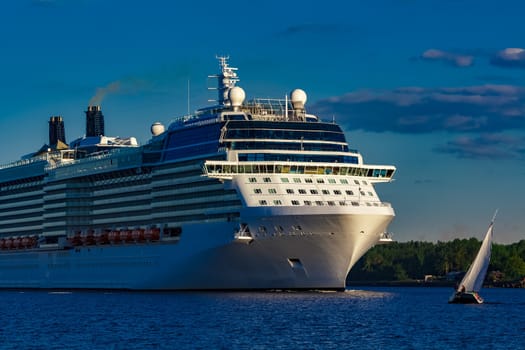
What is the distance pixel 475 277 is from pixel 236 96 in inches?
1058

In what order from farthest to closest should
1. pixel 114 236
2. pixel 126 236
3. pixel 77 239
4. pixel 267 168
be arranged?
pixel 77 239 → pixel 114 236 → pixel 126 236 → pixel 267 168

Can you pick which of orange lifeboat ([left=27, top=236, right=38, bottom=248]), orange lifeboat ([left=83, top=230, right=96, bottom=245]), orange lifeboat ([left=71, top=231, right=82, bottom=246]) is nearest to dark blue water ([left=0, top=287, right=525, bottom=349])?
orange lifeboat ([left=83, top=230, right=96, bottom=245])

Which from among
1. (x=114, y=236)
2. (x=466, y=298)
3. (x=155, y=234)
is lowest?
(x=466, y=298)

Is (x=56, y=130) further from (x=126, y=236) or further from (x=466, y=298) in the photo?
(x=466, y=298)

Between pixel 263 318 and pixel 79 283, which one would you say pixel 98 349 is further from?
pixel 79 283

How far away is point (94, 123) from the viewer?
147 metres

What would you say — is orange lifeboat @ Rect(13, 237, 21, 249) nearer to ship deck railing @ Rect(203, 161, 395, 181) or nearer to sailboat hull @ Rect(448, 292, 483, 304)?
ship deck railing @ Rect(203, 161, 395, 181)

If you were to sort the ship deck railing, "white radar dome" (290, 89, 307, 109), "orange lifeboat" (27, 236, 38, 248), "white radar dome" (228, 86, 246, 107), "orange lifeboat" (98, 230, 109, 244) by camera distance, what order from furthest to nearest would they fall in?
"orange lifeboat" (27, 236, 38, 248) → "orange lifeboat" (98, 230, 109, 244) → "white radar dome" (290, 89, 307, 109) → "white radar dome" (228, 86, 246, 107) → the ship deck railing

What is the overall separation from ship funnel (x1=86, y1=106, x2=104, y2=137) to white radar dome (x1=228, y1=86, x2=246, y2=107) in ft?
133

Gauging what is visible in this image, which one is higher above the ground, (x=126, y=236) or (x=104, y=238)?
(x=104, y=238)

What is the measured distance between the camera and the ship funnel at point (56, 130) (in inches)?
5979

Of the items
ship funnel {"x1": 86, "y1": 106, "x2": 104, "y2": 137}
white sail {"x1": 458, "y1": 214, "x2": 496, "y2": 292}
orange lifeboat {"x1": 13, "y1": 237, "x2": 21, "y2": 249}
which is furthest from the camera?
ship funnel {"x1": 86, "y1": 106, "x2": 104, "y2": 137}

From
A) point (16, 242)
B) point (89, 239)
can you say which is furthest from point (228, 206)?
point (16, 242)

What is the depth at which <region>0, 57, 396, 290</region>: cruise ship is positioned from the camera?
99.1m
